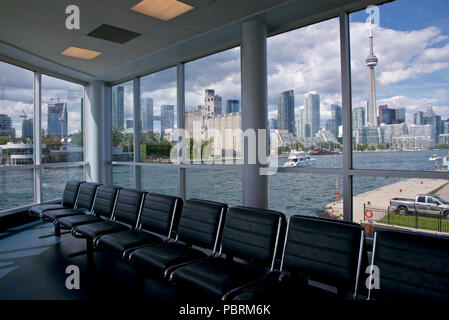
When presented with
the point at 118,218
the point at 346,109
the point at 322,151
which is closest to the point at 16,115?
the point at 118,218

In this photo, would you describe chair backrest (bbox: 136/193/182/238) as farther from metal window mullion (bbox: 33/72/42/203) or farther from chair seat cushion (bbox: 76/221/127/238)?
metal window mullion (bbox: 33/72/42/203)

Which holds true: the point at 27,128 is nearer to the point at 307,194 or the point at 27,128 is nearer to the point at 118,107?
the point at 118,107

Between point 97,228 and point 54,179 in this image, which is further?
point 54,179

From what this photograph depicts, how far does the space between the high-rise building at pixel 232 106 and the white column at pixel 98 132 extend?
354 centimetres

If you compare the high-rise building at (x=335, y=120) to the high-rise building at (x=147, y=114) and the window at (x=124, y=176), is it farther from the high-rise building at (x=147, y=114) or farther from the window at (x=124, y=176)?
the window at (x=124, y=176)

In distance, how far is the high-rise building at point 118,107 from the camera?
633 cm

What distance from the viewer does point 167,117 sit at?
5.23 meters

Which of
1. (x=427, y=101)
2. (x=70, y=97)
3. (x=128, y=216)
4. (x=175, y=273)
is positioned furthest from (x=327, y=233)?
(x=70, y=97)

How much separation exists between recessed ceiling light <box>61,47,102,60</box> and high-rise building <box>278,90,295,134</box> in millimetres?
3038

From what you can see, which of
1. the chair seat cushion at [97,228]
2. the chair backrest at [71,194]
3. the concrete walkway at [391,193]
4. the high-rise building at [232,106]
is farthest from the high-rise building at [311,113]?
the chair backrest at [71,194]

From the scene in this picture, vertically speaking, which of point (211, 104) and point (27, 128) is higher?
point (211, 104)

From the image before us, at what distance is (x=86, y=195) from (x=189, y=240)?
8.11 feet
